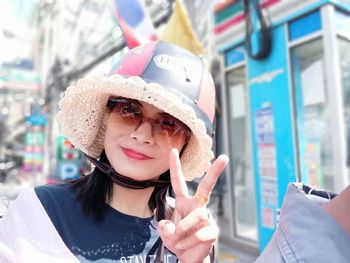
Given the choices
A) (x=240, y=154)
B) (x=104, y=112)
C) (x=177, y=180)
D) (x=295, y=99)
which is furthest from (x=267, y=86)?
(x=177, y=180)

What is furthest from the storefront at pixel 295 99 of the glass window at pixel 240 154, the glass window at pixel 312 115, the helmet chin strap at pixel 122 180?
the helmet chin strap at pixel 122 180

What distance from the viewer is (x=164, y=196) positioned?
1.23 m

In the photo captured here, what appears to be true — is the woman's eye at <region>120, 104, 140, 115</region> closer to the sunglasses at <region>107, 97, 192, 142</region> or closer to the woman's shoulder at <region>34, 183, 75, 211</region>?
the sunglasses at <region>107, 97, 192, 142</region>

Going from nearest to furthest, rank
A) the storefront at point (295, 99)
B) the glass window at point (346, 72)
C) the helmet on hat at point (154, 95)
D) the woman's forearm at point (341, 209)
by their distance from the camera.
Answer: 1. the woman's forearm at point (341, 209)
2. the helmet on hat at point (154, 95)
3. the storefront at point (295, 99)
4. the glass window at point (346, 72)

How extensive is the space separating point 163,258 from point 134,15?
10.5 feet

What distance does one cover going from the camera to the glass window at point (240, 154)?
15.0 ft

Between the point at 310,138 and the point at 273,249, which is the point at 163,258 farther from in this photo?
the point at 310,138

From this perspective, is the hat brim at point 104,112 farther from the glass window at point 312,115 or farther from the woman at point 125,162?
the glass window at point 312,115

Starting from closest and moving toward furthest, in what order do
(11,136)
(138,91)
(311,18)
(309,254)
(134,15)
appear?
(309,254)
(138,91)
(311,18)
(134,15)
(11,136)

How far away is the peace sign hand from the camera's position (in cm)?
72

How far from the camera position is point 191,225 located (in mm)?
710

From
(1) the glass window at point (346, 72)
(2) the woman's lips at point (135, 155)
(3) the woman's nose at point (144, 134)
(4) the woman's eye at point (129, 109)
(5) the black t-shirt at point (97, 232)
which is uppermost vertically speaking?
(1) the glass window at point (346, 72)

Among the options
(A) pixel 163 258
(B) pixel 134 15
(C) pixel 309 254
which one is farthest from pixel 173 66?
(B) pixel 134 15

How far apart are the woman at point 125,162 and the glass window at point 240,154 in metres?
3.46
